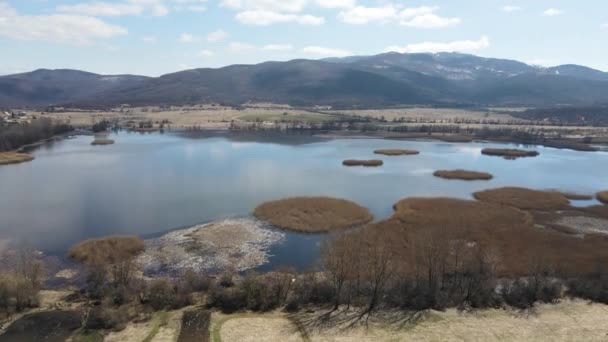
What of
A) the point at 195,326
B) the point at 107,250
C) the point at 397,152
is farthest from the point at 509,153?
the point at 195,326

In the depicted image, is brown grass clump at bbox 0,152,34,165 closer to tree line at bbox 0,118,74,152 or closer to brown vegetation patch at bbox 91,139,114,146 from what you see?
tree line at bbox 0,118,74,152

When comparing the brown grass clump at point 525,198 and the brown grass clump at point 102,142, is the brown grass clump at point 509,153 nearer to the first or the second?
the brown grass clump at point 525,198

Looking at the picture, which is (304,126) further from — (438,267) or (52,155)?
(438,267)

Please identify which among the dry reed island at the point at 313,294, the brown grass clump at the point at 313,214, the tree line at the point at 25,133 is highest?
the tree line at the point at 25,133

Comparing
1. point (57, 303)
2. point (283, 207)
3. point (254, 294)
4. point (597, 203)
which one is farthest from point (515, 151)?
point (57, 303)

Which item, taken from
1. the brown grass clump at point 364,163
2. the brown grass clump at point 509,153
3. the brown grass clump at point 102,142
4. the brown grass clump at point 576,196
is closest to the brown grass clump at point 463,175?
the brown grass clump at point 364,163

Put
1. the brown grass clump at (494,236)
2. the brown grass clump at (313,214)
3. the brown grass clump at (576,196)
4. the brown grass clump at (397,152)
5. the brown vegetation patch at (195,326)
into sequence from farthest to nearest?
the brown grass clump at (397,152) → the brown grass clump at (576,196) → the brown grass clump at (313,214) → the brown grass clump at (494,236) → the brown vegetation patch at (195,326)
